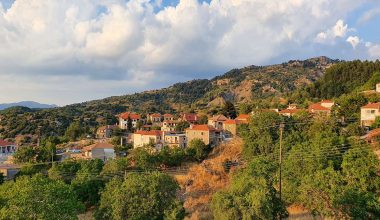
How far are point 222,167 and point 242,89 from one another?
115 m

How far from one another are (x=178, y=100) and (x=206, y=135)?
10439 cm

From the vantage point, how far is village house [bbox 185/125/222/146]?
6606cm

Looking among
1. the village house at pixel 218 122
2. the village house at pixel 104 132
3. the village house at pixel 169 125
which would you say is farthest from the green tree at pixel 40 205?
the village house at pixel 104 132

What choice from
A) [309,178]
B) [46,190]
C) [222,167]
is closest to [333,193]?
[309,178]

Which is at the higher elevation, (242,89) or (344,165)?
(242,89)

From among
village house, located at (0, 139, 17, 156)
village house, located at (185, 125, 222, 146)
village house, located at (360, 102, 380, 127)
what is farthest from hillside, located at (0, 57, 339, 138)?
village house, located at (360, 102, 380, 127)

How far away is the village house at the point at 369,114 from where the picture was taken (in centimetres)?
5541

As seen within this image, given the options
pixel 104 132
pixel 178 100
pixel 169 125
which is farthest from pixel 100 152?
pixel 178 100

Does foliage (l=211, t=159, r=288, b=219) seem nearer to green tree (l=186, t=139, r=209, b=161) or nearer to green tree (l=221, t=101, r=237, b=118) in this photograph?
green tree (l=186, t=139, r=209, b=161)

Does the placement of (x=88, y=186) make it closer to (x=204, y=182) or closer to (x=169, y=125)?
(x=204, y=182)

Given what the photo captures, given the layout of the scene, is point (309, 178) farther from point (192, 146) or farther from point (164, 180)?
point (192, 146)

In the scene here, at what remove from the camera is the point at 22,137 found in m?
102

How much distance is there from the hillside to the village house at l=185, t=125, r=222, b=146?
42056mm

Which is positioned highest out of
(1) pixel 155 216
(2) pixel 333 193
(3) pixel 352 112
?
(3) pixel 352 112
